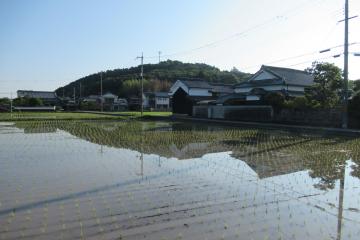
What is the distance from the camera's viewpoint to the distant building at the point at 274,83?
27375 millimetres

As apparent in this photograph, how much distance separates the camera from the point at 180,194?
235 inches

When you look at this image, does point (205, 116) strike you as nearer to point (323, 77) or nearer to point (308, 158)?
point (323, 77)

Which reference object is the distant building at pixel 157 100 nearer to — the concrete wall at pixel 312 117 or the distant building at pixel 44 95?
the distant building at pixel 44 95

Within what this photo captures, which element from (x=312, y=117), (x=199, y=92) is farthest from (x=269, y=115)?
(x=199, y=92)

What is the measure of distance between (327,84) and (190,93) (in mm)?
17064

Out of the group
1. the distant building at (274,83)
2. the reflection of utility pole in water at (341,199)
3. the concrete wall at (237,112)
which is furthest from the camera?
the distant building at (274,83)

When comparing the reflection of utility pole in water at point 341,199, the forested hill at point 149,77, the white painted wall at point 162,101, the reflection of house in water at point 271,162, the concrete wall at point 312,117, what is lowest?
the reflection of utility pole in water at point 341,199

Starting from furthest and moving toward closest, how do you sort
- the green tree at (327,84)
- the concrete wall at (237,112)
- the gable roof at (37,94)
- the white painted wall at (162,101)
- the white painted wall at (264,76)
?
the gable roof at (37,94)
the white painted wall at (162,101)
the white painted wall at (264,76)
the concrete wall at (237,112)
the green tree at (327,84)

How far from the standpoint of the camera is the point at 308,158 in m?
9.69

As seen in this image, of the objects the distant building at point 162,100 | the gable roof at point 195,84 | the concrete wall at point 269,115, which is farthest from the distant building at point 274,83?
the distant building at point 162,100

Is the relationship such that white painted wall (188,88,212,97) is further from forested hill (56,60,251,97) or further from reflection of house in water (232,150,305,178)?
forested hill (56,60,251,97)

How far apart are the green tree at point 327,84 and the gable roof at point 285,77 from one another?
5008 millimetres

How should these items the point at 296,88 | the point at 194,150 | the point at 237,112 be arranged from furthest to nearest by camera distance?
the point at 296,88 < the point at 237,112 < the point at 194,150

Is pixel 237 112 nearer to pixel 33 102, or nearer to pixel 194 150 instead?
pixel 194 150
